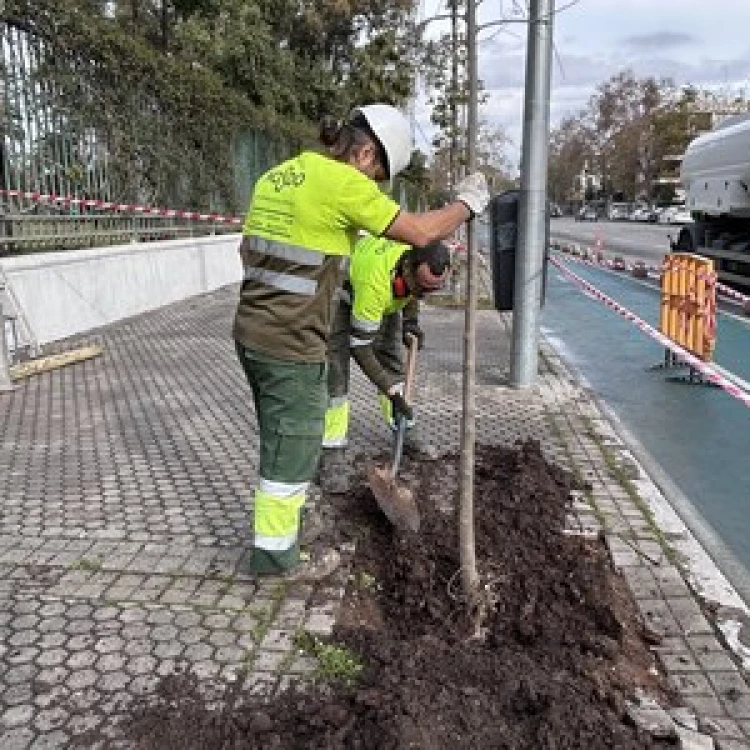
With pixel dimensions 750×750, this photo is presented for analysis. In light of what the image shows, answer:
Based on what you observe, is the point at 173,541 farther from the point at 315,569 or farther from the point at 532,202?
the point at 532,202

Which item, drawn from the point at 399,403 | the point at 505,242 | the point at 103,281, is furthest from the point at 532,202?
the point at 103,281

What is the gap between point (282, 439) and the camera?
3.23 metres

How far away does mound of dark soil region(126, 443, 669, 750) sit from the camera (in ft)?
7.87

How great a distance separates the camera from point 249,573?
3.50 metres

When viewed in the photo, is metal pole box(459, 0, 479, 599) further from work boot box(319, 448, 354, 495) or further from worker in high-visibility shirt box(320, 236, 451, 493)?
work boot box(319, 448, 354, 495)

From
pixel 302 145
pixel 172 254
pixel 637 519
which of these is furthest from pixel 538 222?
pixel 302 145

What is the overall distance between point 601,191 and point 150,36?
3086 inches

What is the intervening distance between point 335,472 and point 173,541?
102 centimetres

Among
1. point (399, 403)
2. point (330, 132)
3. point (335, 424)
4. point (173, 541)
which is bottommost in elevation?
point (173, 541)

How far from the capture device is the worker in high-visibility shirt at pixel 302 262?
9.53ft

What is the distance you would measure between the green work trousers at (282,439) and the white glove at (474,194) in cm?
85

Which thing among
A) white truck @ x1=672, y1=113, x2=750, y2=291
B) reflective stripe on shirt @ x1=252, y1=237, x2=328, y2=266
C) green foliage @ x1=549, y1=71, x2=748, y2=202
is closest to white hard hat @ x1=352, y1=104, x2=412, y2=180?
reflective stripe on shirt @ x1=252, y1=237, x2=328, y2=266

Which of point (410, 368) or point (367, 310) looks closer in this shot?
point (367, 310)

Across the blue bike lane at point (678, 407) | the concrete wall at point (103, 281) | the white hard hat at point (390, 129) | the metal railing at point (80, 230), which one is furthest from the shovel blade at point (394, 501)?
the metal railing at point (80, 230)
